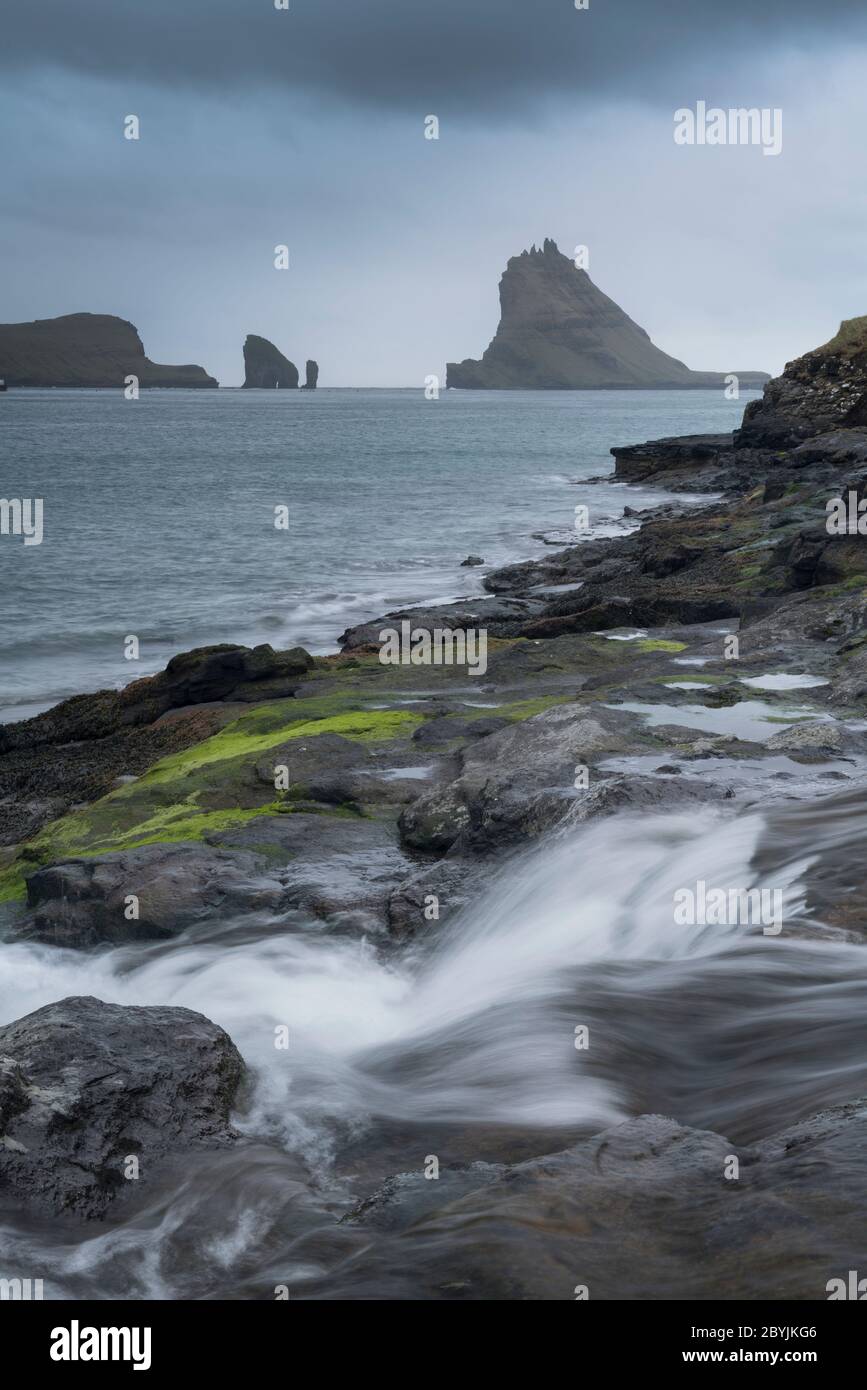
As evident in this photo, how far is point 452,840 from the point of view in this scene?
9.59 metres

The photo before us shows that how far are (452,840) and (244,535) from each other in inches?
1493

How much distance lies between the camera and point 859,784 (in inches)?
351

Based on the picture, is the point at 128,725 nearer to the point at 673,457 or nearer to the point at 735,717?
the point at 735,717

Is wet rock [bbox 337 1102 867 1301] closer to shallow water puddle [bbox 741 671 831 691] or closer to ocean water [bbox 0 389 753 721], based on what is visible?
shallow water puddle [bbox 741 671 831 691]

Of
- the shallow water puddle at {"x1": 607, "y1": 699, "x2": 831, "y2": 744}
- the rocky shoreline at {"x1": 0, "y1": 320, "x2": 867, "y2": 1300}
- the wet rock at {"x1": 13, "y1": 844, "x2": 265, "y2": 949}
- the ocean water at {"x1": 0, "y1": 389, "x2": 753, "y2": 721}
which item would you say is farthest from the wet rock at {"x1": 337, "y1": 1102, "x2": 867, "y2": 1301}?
the ocean water at {"x1": 0, "y1": 389, "x2": 753, "y2": 721}

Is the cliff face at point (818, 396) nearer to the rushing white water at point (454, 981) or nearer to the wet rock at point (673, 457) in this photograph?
the wet rock at point (673, 457)

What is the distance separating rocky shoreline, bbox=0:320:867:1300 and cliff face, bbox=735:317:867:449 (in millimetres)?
28916

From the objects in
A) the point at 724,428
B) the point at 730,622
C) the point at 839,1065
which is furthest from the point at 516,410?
the point at 839,1065

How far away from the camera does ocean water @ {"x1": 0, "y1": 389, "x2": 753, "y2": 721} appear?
2803cm

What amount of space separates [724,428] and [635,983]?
121m

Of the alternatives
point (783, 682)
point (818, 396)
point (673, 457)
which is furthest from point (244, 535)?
point (783, 682)

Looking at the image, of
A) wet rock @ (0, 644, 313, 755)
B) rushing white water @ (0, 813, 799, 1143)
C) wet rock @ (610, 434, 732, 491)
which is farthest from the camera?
wet rock @ (610, 434, 732, 491)

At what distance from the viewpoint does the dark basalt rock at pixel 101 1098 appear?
5.52 meters
